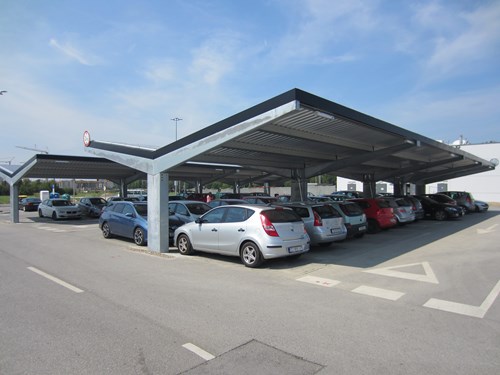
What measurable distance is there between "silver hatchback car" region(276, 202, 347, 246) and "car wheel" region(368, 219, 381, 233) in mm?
4005

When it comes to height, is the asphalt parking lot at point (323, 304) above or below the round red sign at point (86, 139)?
below

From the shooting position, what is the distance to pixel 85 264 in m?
9.42

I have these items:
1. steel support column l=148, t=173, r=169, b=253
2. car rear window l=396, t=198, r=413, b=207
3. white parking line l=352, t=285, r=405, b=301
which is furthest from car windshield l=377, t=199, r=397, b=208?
white parking line l=352, t=285, r=405, b=301

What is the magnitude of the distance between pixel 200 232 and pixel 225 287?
3392mm

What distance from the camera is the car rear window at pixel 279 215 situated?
902 cm

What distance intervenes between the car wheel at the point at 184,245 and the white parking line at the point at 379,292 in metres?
5.34

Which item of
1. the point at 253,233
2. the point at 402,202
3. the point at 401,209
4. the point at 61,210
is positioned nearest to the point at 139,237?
the point at 253,233

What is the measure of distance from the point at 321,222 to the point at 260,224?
9.45 ft

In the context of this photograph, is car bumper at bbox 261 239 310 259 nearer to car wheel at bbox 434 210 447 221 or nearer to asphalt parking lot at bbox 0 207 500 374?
asphalt parking lot at bbox 0 207 500 374

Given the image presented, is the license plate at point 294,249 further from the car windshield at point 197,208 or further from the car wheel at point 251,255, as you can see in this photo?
the car windshield at point 197,208

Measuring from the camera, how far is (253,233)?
892 centimetres

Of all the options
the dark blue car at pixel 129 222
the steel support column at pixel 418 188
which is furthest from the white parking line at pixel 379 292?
the steel support column at pixel 418 188

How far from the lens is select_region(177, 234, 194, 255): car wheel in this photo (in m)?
10.8

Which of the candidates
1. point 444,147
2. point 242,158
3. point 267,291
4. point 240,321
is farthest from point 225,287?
point 444,147
